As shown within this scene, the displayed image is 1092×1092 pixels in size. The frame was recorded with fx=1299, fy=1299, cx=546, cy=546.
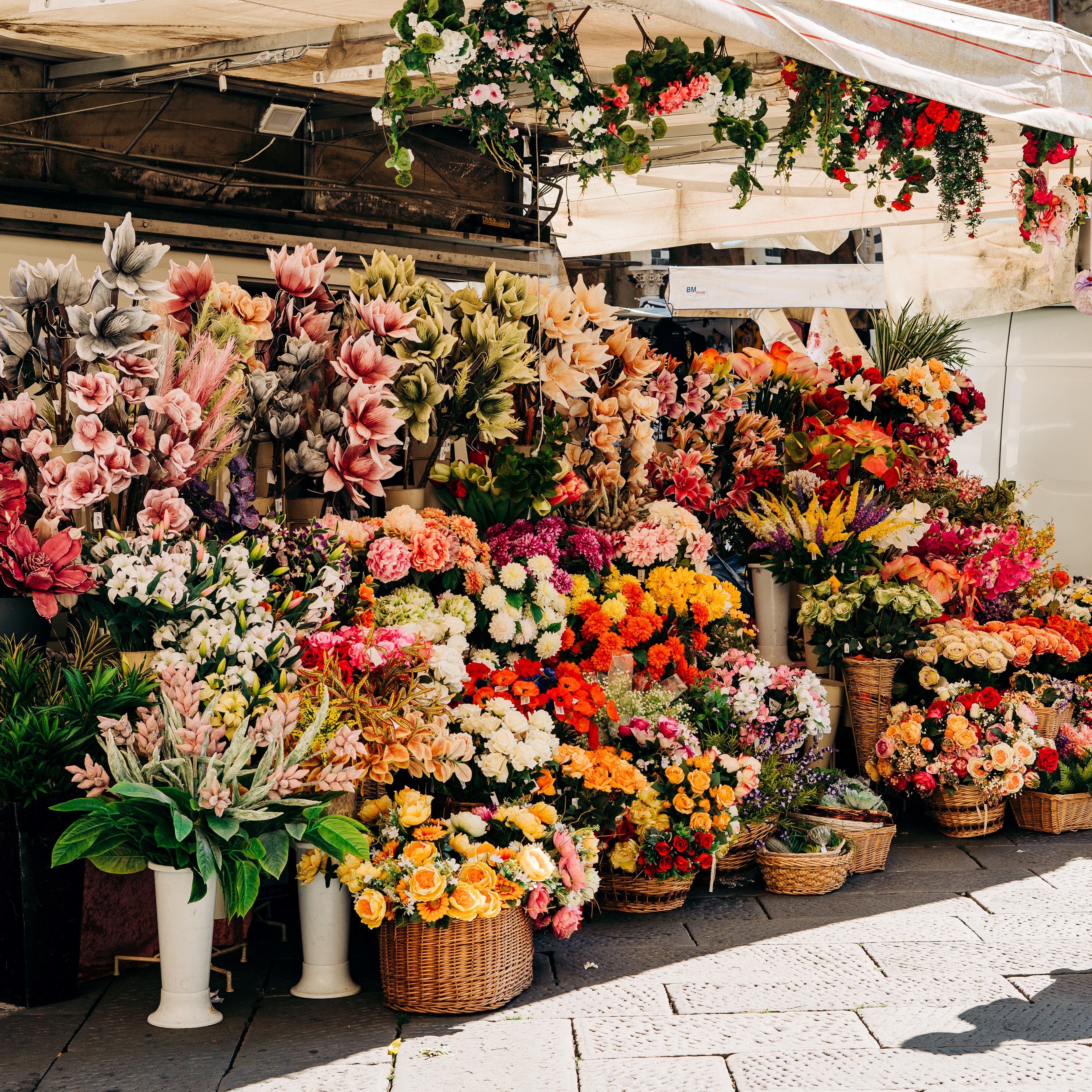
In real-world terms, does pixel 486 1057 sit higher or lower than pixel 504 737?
lower

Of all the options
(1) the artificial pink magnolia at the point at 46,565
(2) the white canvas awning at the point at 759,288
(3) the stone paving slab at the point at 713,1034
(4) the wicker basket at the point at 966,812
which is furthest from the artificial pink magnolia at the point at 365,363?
(2) the white canvas awning at the point at 759,288

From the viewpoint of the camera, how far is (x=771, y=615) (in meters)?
5.90

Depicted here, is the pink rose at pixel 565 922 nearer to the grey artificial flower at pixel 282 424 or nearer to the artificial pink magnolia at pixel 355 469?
the artificial pink magnolia at pixel 355 469

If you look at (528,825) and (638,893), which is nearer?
(528,825)

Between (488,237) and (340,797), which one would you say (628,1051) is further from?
(488,237)

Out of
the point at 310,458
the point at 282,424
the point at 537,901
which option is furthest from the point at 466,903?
the point at 282,424

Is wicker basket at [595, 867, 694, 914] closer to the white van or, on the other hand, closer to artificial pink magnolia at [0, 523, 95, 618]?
artificial pink magnolia at [0, 523, 95, 618]

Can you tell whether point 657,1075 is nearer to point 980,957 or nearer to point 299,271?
point 980,957

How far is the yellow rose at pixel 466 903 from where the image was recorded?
3.56 meters

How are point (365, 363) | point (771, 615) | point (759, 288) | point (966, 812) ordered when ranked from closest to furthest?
point (365, 363) < point (966, 812) < point (771, 615) < point (759, 288)

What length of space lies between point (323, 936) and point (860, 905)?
1.99m

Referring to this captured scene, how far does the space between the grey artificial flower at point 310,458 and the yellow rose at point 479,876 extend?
139cm

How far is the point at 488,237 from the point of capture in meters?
7.92

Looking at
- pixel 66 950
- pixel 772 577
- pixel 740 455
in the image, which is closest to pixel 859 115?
pixel 740 455
